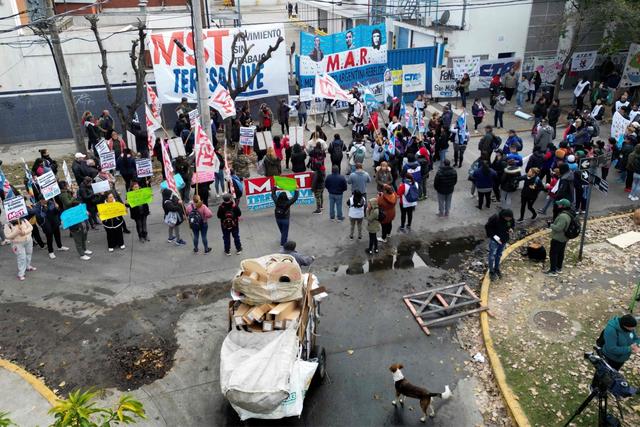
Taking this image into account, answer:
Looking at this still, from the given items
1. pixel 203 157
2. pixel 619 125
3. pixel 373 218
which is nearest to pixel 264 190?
pixel 203 157

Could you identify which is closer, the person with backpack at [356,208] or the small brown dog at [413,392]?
the small brown dog at [413,392]

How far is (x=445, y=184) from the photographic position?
1316 centimetres

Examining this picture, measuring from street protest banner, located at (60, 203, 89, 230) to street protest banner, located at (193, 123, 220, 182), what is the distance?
2782 millimetres

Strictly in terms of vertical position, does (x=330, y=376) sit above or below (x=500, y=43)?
below

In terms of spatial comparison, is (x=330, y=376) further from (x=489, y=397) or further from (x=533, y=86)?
(x=533, y=86)

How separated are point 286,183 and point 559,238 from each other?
20.9ft

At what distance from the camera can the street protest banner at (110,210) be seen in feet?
39.2

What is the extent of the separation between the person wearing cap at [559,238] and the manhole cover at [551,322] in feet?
4.83

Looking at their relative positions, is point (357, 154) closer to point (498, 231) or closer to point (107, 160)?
point (498, 231)

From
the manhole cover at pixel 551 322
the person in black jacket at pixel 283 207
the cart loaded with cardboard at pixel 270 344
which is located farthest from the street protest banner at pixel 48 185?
the manhole cover at pixel 551 322

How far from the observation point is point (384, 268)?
11.6 metres

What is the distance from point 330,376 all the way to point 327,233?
5.09m

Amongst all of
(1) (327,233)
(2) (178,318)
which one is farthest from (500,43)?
(2) (178,318)

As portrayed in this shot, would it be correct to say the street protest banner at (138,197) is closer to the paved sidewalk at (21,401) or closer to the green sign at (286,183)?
the green sign at (286,183)
